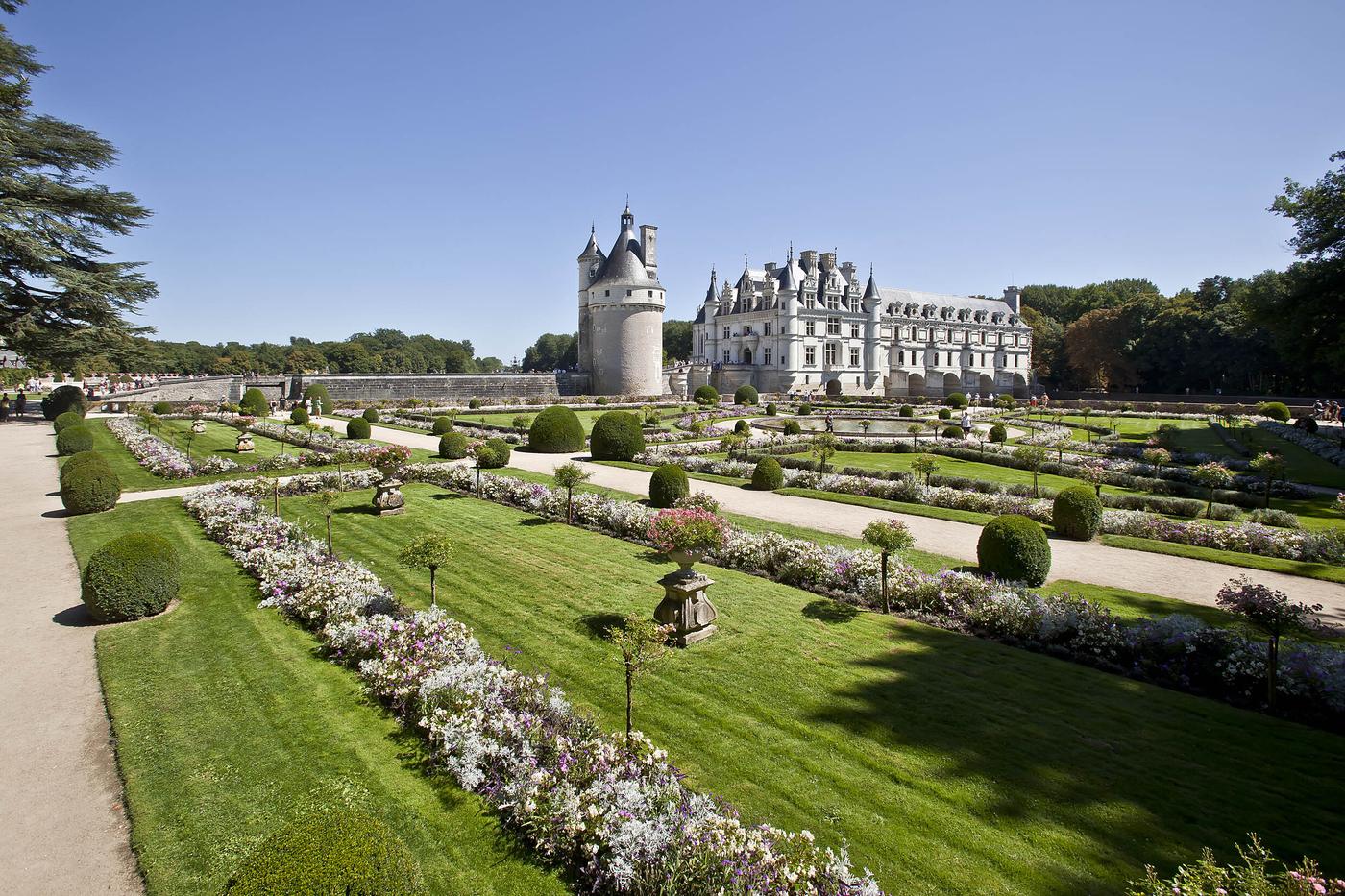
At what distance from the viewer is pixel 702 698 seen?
6.32 meters

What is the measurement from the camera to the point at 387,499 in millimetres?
13766

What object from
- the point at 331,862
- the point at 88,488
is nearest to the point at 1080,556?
the point at 331,862

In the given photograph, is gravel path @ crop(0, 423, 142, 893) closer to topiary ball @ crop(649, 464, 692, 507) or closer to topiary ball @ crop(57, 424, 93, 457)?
topiary ball @ crop(649, 464, 692, 507)

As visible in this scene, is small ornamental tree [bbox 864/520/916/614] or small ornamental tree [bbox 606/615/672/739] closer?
small ornamental tree [bbox 606/615/672/739]

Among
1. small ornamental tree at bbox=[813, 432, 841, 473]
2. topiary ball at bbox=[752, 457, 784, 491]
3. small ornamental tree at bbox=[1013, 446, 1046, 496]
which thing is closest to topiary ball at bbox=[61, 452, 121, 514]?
topiary ball at bbox=[752, 457, 784, 491]

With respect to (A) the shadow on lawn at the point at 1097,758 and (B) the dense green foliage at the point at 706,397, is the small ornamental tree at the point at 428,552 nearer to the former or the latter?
(A) the shadow on lawn at the point at 1097,758

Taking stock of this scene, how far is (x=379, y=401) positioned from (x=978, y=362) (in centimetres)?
6067

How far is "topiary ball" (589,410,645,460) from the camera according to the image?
2162 cm

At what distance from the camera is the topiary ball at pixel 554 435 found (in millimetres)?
23656

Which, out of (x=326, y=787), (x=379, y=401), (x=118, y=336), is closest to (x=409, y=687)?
(x=326, y=787)

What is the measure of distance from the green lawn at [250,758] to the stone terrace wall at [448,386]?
4142cm

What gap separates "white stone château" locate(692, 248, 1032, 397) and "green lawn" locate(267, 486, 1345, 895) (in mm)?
54823

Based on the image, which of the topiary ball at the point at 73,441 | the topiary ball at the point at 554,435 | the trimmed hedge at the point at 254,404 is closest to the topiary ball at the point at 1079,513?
the topiary ball at the point at 554,435

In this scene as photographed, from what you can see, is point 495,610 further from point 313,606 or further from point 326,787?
point 326,787
